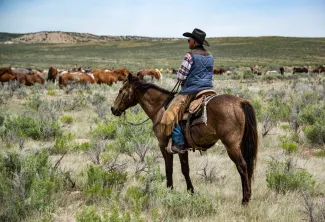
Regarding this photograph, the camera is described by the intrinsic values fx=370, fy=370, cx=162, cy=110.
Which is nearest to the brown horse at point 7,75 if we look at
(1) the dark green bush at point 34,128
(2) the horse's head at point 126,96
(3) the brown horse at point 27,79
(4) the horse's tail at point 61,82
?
(3) the brown horse at point 27,79

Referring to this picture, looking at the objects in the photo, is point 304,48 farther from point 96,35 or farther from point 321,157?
point 96,35

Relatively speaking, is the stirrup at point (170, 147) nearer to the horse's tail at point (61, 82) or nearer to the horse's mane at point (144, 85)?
the horse's mane at point (144, 85)

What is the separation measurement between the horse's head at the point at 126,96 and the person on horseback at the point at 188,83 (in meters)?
0.87

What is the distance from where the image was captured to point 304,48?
293ft

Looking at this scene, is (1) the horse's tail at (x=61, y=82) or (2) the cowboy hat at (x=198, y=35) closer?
(2) the cowboy hat at (x=198, y=35)

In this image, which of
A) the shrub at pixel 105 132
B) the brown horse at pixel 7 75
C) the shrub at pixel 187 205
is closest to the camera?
the shrub at pixel 187 205

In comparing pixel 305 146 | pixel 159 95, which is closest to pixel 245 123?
pixel 159 95

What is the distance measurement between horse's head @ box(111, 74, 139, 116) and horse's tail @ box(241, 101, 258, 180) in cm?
190

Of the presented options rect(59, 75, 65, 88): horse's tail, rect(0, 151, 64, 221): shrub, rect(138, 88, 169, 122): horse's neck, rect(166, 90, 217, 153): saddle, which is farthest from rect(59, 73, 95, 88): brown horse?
rect(166, 90, 217, 153): saddle

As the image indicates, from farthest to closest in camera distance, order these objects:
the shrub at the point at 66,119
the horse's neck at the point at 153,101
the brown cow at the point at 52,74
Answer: the brown cow at the point at 52,74 < the shrub at the point at 66,119 < the horse's neck at the point at 153,101

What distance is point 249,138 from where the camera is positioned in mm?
4734

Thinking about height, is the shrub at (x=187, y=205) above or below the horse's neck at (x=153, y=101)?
below

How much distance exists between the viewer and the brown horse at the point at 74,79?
20734 millimetres

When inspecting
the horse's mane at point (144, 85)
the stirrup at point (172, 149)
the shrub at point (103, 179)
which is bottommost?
the shrub at point (103, 179)
